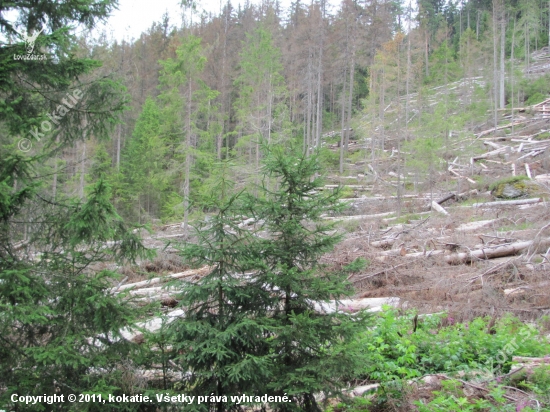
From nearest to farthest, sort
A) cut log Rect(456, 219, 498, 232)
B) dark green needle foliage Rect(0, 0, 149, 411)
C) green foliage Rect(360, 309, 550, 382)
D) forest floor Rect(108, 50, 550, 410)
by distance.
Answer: dark green needle foliage Rect(0, 0, 149, 411) → green foliage Rect(360, 309, 550, 382) → forest floor Rect(108, 50, 550, 410) → cut log Rect(456, 219, 498, 232)

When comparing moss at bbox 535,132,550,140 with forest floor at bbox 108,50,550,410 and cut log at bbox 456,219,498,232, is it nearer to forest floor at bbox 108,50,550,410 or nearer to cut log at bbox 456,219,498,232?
forest floor at bbox 108,50,550,410

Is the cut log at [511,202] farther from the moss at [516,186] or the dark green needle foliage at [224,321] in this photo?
the dark green needle foliage at [224,321]

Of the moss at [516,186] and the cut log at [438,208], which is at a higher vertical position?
the moss at [516,186]

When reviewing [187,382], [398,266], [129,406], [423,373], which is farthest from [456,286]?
[129,406]

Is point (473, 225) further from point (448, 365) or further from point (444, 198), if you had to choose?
point (448, 365)

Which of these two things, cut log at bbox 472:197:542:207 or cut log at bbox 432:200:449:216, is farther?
cut log at bbox 432:200:449:216

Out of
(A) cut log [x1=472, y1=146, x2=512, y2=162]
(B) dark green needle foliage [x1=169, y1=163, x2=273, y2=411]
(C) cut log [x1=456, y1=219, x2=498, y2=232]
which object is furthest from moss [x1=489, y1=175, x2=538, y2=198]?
(B) dark green needle foliage [x1=169, y1=163, x2=273, y2=411]

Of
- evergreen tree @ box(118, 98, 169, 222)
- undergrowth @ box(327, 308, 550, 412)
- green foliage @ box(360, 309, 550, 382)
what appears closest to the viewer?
undergrowth @ box(327, 308, 550, 412)

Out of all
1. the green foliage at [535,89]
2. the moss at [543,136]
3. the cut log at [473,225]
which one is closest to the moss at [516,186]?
the cut log at [473,225]

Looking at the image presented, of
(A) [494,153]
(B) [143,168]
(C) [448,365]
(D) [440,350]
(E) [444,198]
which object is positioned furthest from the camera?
(B) [143,168]

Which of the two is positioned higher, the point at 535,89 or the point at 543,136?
the point at 535,89

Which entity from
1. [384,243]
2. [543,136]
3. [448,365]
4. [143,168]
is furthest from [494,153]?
[448,365]

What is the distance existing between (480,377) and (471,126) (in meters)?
35.5

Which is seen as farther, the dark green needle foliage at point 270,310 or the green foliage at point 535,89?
the green foliage at point 535,89
